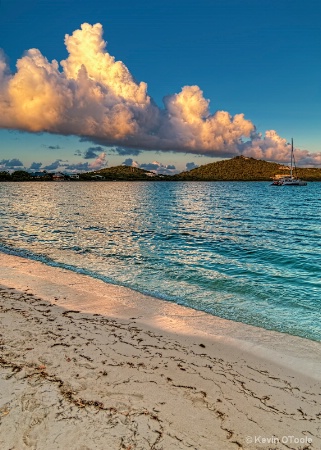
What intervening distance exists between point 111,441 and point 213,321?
6.51 m

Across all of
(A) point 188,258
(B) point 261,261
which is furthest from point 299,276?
(A) point 188,258

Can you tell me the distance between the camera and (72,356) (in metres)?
7.70

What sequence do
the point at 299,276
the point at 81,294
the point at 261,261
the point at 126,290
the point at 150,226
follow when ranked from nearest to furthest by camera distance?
the point at 81,294 → the point at 126,290 → the point at 299,276 → the point at 261,261 → the point at 150,226

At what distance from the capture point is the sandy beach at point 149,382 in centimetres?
524

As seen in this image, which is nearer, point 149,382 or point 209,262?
point 149,382

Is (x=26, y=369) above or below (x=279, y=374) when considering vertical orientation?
above

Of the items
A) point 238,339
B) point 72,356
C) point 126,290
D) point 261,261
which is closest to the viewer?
point 72,356

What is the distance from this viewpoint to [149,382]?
6715mm

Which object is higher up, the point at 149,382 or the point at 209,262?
the point at 149,382

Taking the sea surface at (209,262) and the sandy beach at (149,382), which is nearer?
the sandy beach at (149,382)

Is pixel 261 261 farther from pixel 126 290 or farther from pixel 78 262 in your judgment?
pixel 78 262

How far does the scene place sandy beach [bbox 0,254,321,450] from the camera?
5.24 meters

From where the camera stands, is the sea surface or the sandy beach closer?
the sandy beach

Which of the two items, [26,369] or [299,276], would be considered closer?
[26,369]
